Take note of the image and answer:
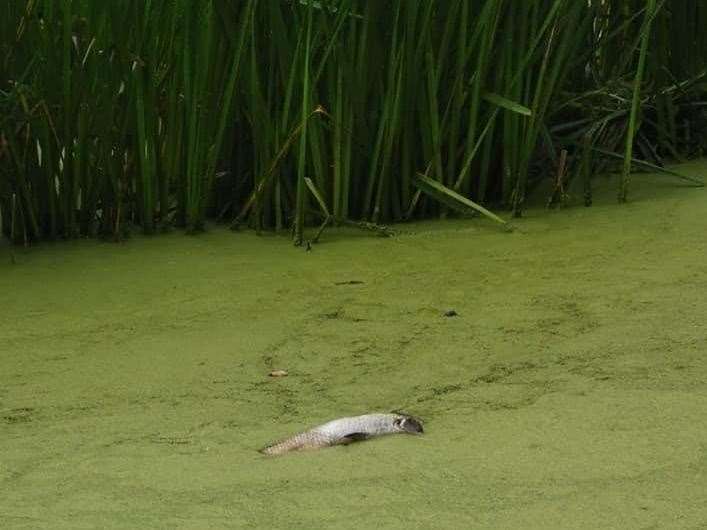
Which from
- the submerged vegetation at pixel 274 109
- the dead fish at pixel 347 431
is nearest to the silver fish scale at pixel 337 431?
the dead fish at pixel 347 431

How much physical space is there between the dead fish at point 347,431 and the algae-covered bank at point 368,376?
0.06ft

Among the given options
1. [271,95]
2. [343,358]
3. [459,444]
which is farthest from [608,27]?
[459,444]

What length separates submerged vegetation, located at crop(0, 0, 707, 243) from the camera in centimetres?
259

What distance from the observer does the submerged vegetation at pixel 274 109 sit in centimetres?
259

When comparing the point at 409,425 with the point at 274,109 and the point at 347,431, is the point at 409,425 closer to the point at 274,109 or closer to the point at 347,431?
the point at 347,431

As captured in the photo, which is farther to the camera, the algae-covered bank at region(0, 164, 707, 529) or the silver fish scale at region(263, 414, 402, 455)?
the silver fish scale at region(263, 414, 402, 455)

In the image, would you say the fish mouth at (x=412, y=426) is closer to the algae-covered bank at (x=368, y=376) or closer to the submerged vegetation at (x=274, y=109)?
the algae-covered bank at (x=368, y=376)

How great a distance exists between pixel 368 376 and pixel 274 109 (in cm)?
107

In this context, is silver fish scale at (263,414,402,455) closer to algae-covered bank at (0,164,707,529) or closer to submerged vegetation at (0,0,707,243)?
algae-covered bank at (0,164,707,529)

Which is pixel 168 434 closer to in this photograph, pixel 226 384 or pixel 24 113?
pixel 226 384

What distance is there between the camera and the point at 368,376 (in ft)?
5.86

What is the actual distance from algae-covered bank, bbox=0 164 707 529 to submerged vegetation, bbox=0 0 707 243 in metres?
0.11

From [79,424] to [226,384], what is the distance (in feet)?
0.71

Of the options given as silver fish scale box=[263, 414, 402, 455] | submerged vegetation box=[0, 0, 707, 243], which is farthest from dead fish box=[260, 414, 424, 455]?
submerged vegetation box=[0, 0, 707, 243]
